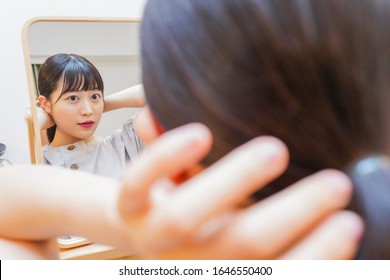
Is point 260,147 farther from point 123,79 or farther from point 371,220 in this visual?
point 123,79

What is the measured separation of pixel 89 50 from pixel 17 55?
0.81ft

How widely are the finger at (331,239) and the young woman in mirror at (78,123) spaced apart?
0.49 m

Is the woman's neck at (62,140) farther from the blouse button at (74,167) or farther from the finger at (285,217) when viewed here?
the finger at (285,217)

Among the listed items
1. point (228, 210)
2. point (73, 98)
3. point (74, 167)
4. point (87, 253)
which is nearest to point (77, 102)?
point (73, 98)

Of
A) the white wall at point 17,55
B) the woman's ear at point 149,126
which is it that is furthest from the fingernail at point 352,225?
the white wall at point 17,55

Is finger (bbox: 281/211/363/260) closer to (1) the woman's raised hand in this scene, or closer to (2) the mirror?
(1) the woman's raised hand

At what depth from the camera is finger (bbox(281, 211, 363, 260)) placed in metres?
0.16

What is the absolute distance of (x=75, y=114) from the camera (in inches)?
25.0

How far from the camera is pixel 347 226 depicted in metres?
0.16

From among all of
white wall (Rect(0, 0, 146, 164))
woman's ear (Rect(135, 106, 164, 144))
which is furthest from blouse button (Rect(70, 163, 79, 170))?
woman's ear (Rect(135, 106, 164, 144))

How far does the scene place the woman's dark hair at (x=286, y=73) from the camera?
20cm

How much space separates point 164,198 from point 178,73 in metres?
0.09

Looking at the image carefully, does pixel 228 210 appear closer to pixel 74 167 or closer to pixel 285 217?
pixel 285 217
